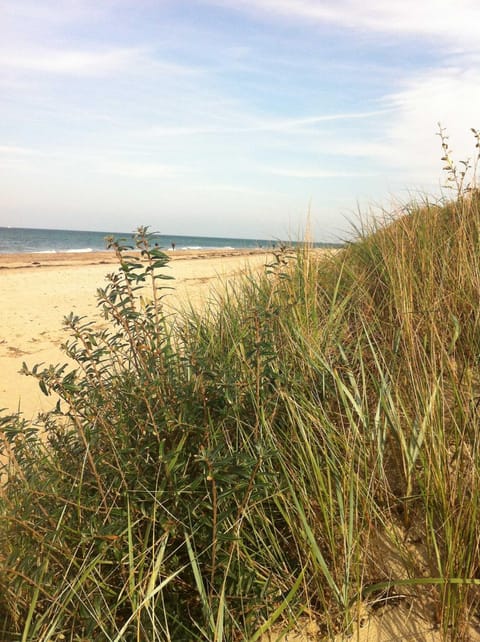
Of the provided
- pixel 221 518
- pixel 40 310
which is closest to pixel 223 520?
pixel 221 518

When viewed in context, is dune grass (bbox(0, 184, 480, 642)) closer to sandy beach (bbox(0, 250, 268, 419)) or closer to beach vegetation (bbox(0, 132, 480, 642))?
beach vegetation (bbox(0, 132, 480, 642))

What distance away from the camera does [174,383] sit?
2062mm

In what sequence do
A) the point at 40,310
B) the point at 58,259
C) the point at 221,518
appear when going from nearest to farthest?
the point at 221,518, the point at 40,310, the point at 58,259

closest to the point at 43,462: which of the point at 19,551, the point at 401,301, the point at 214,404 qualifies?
the point at 19,551

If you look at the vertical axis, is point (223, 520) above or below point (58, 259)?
below

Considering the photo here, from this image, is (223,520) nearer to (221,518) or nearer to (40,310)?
(221,518)

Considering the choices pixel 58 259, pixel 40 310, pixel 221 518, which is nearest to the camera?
pixel 221 518

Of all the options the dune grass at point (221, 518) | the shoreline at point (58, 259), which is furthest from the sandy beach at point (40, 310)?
the shoreline at point (58, 259)

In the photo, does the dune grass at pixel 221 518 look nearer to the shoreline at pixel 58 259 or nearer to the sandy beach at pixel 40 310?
the sandy beach at pixel 40 310

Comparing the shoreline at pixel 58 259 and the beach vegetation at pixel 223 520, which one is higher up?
the shoreline at pixel 58 259

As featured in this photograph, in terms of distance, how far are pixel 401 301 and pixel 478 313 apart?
364 mm

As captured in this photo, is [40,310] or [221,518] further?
[40,310]

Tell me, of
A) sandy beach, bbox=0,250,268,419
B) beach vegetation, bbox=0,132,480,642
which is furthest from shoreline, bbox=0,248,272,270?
beach vegetation, bbox=0,132,480,642

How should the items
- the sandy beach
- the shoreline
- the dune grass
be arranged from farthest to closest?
the shoreline, the sandy beach, the dune grass
